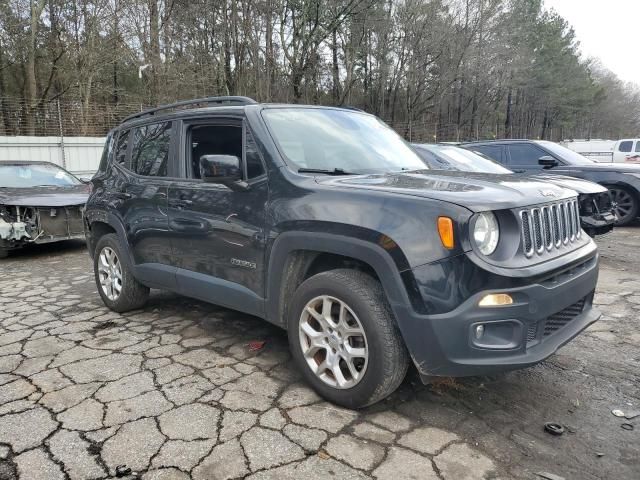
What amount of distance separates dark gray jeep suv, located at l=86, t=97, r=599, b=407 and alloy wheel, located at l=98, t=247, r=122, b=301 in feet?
1.59

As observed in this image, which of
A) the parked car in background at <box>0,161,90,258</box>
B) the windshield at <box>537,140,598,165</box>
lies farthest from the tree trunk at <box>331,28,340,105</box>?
the parked car in background at <box>0,161,90,258</box>

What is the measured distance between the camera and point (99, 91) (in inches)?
798

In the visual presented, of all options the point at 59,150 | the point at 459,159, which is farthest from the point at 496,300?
the point at 59,150

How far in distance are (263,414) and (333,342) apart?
22.6 inches

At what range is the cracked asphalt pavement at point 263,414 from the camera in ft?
7.54

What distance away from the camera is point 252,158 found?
327cm

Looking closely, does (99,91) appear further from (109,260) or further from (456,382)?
(456,382)

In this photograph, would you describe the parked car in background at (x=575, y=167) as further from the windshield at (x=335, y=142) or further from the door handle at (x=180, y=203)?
the door handle at (x=180, y=203)

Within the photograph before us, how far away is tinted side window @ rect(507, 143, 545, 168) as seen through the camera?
9.29 metres

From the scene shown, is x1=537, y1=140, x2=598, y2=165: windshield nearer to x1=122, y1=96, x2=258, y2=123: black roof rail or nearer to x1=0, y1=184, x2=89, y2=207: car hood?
x1=122, y1=96, x2=258, y2=123: black roof rail

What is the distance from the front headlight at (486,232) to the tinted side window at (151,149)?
2.67 m

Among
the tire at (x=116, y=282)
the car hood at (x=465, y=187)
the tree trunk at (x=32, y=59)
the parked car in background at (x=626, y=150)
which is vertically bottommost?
the tire at (x=116, y=282)

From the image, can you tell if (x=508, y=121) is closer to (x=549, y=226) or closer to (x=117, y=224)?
(x=117, y=224)

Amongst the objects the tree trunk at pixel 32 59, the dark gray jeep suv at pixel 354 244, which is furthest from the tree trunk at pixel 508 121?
the dark gray jeep suv at pixel 354 244
